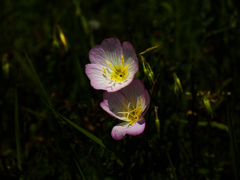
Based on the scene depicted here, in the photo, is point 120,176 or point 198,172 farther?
point 198,172

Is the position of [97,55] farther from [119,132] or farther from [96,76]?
[119,132]

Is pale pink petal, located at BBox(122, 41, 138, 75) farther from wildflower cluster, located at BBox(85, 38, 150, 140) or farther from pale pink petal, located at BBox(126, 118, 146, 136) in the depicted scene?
pale pink petal, located at BBox(126, 118, 146, 136)

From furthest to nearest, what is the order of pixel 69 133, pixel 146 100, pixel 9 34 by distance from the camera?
1. pixel 9 34
2. pixel 69 133
3. pixel 146 100

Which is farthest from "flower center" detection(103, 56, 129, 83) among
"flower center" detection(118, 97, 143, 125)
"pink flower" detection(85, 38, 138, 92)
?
"flower center" detection(118, 97, 143, 125)

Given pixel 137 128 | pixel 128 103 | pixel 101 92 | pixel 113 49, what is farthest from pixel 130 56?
pixel 101 92

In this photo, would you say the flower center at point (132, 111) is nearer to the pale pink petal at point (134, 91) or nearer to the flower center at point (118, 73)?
the pale pink petal at point (134, 91)

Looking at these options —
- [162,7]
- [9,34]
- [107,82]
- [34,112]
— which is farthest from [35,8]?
[107,82]

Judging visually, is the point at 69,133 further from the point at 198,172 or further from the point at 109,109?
the point at 198,172

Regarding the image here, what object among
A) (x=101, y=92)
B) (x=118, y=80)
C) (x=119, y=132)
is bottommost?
(x=101, y=92)
